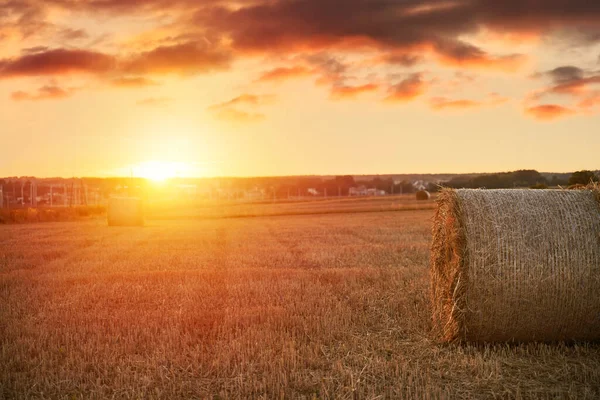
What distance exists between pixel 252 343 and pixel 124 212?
31269 mm

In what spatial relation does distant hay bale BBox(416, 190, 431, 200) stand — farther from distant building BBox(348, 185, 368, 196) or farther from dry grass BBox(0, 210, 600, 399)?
distant building BBox(348, 185, 368, 196)

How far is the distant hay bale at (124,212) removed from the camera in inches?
1462

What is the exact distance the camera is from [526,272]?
762cm

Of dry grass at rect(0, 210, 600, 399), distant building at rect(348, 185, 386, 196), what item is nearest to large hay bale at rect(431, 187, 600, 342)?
dry grass at rect(0, 210, 600, 399)

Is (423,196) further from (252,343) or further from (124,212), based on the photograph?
(252,343)

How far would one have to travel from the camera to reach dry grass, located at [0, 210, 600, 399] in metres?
6.46

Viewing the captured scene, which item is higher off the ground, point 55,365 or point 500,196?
point 500,196

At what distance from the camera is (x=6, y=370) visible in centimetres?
716

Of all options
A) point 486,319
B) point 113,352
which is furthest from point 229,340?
point 486,319

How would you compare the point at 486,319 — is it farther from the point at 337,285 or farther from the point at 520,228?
the point at 337,285

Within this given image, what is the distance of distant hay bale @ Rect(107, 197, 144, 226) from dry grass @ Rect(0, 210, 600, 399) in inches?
889

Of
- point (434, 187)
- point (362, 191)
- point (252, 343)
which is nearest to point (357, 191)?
point (362, 191)

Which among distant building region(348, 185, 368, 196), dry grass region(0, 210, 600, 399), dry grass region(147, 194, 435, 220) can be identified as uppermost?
distant building region(348, 185, 368, 196)

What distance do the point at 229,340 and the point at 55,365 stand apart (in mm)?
2265
